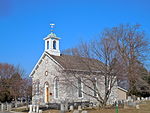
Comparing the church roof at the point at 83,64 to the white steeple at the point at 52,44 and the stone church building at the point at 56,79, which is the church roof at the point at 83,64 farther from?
the white steeple at the point at 52,44

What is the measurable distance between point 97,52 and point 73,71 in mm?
3436

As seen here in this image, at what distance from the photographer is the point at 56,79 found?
3453 cm

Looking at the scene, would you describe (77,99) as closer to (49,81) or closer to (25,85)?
(49,81)

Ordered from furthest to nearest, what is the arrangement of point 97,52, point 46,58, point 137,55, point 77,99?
point 137,55 < point 46,58 < point 77,99 < point 97,52

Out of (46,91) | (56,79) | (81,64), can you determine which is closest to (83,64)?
(81,64)

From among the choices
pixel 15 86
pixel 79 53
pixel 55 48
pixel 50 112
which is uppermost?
pixel 55 48

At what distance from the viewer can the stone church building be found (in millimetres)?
26719

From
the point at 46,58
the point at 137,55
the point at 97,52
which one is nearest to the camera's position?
the point at 97,52

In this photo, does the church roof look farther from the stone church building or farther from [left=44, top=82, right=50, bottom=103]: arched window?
[left=44, top=82, right=50, bottom=103]: arched window

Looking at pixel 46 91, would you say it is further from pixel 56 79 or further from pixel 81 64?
pixel 81 64

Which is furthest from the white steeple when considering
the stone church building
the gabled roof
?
the gabled roof

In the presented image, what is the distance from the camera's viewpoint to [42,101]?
120ft

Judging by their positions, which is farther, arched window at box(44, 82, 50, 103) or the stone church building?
arched window at box(44, 82, 50, 103)

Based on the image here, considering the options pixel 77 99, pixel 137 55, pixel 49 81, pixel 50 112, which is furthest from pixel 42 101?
pixel 137 55
